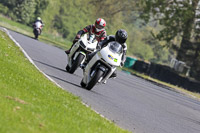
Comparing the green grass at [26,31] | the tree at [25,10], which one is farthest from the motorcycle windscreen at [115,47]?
the tree at [25,10]

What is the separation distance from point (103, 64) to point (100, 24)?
2.27 meters

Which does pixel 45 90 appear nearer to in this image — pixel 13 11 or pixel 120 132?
pixel 120 132

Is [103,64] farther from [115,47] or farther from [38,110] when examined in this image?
[38,110]

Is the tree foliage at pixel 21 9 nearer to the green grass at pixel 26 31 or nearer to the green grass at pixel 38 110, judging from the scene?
the green grass at pixel 26 31

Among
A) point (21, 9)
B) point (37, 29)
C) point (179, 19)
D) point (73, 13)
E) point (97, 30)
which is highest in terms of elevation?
point (97, 30)

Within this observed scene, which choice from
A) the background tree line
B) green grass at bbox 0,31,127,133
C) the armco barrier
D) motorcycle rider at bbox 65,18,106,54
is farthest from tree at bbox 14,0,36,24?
green grass at bbox 0,31,127,133

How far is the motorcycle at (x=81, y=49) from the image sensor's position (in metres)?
14.6

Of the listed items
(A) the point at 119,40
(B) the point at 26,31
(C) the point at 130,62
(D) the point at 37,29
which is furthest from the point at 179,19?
(A) the point at 119,40

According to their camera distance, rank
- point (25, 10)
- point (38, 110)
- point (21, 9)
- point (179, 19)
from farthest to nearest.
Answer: point (25, 10) → point (21, 9) → point (179, 19) → point (38, 110)

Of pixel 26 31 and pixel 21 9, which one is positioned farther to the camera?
pixel 21 9

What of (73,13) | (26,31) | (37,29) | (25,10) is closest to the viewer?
(37,29)

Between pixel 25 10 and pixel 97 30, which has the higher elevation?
pixel 97 30

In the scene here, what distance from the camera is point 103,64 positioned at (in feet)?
40.4

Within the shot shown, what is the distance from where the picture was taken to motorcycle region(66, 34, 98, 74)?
1463cm
